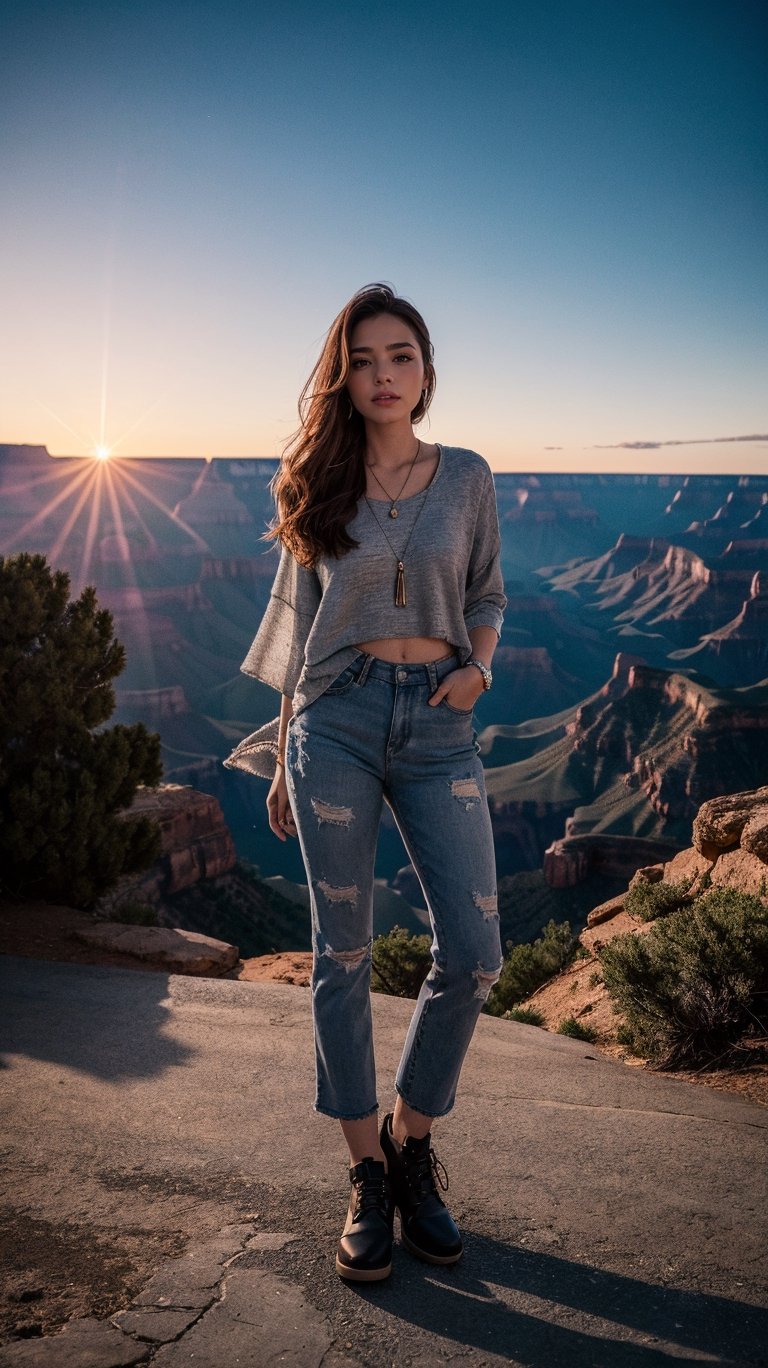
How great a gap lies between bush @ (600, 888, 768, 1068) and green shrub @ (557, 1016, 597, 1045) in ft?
1.16

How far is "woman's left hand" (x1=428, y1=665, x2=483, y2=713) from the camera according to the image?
198 centimetres

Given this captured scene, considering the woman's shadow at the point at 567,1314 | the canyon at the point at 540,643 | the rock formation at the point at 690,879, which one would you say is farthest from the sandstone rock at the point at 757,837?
the canyon at the point at 540,643

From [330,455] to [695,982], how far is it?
2.76m

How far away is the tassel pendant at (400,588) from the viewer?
204 centimetres

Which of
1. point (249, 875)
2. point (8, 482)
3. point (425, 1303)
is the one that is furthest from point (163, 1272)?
point (8, 482)

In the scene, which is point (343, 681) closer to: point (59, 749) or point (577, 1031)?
point (577, 1031)

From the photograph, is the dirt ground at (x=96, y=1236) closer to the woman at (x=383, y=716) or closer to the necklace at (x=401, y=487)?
the woman at (x=383, y=716)

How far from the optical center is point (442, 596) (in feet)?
6.75

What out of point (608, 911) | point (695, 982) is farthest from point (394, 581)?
point (608, 911)

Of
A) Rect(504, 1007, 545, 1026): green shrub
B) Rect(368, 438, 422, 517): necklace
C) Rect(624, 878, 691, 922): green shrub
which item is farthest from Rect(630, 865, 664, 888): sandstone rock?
Rect(368, 438, 422, 517): necklace

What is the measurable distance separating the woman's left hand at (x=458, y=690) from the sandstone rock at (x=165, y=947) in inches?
156

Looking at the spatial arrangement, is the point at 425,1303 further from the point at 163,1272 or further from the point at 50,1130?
the point at 50,1130

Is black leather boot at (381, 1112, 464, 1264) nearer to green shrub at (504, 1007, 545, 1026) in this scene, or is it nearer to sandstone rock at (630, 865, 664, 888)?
green shrub at (504, 1007, 545, 1026)

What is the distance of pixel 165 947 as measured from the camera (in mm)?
5566
